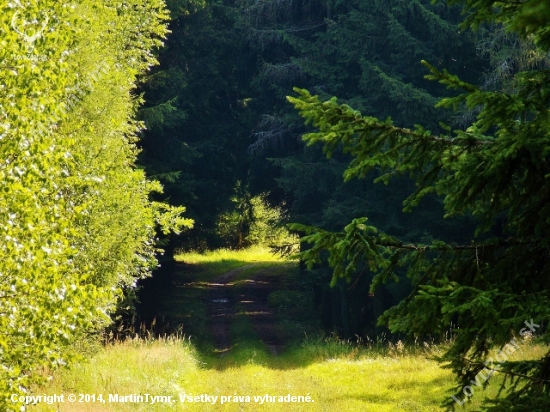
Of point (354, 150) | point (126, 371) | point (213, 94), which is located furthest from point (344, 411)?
point (213, 94)

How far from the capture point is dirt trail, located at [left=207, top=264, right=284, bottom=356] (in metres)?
27.0

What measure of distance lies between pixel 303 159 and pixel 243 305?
31.8 ft

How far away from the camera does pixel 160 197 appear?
2792cm

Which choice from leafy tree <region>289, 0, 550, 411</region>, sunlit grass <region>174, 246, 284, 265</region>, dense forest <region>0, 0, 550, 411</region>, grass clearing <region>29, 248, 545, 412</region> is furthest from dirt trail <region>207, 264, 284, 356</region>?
leafy tree <region>289, 0, 550, 411</region>

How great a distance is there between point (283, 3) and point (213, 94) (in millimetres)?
6020

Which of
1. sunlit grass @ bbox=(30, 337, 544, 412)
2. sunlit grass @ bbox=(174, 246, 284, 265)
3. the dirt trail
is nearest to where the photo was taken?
sunlit grass @ bbox=(30, 337, 544, 412)

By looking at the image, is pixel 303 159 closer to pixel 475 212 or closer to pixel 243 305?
pixel 243 305

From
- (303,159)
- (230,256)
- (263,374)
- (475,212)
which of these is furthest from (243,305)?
(475,212)

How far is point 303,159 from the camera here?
1104 inches

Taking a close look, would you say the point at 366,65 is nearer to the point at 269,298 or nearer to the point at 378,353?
the point at 378,353

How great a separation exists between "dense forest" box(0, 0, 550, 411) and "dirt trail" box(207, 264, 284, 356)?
2.64 metres

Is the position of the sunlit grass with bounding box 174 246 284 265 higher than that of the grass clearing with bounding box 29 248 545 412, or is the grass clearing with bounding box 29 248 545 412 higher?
the grass clearing with bounding box 29 248 545 412

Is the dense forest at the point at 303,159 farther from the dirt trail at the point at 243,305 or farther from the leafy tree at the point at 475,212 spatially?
the dirt trail at the point at 243,305

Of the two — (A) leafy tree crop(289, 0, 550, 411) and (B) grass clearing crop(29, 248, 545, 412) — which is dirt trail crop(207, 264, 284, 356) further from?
(A) leafy tree crop(289, 0, 550, 411)
